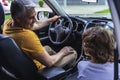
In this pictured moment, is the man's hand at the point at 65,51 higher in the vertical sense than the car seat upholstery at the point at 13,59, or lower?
lower

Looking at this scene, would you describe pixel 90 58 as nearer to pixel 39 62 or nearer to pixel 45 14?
pixel 39 62

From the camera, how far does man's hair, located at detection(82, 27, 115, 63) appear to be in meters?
2.25

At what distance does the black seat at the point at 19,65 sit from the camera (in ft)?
10.1

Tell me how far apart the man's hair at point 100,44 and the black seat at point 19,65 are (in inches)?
36.2

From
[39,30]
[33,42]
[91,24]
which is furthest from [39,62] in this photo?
[39,30]

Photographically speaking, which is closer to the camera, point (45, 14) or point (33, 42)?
point (33, 42)

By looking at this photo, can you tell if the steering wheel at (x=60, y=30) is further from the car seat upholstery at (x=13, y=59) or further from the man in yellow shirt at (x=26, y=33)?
the car seat upholstery at (x=13, y=59)

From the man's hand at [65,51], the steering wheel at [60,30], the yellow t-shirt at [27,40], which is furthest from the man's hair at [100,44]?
the steering wheel at [60,30]

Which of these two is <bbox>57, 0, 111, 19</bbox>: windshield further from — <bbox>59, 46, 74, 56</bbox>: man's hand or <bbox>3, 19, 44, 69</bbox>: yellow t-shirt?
<bbox>3, 19, 44, 69</bbox>: yellow t-shirt

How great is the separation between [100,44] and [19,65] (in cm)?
108

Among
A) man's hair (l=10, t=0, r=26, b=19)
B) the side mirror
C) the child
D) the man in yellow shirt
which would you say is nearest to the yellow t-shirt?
the man in yellow shirt

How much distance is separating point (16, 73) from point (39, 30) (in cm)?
155

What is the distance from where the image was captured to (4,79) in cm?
348

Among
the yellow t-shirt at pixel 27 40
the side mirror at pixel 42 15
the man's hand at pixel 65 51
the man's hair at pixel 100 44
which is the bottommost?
the man's hand at pixel 65 51
